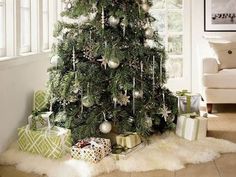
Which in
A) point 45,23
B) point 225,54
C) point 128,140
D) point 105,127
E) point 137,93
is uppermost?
point 45,23

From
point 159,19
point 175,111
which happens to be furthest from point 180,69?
point 175,111

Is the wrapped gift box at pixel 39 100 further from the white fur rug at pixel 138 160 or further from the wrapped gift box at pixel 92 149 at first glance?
the wrapped gift box at pixel 92 149

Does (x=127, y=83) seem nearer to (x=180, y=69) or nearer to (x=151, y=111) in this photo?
(x=151, y=111)

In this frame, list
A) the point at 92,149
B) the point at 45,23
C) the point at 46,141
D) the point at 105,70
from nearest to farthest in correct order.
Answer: the point at 92,149
the point at 46,141
the point at 105,70
the point at 45,23

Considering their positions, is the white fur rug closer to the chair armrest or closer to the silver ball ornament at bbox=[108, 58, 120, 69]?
the silver ball ornament at bbox=[108, 58, 120, 69]

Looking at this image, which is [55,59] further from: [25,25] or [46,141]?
[46,141]

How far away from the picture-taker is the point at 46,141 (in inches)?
119

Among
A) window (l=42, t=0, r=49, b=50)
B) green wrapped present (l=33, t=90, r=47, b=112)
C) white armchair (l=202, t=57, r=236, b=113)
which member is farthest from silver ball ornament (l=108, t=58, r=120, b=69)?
white armchair (l=202, t=57, r=236, b=113)

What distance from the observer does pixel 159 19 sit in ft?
19.0

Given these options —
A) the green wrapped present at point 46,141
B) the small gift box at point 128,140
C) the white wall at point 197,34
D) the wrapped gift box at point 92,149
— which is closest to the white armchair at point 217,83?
the white wall at point 197,34

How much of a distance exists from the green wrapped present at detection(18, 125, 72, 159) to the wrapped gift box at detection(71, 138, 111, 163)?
0.11 m


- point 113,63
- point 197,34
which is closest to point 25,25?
point 113,63

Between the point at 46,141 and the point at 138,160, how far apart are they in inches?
27.9

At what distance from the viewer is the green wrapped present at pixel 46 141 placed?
3.00 meters
